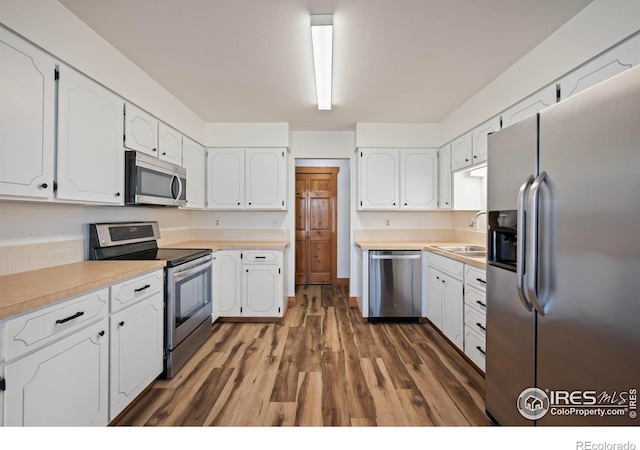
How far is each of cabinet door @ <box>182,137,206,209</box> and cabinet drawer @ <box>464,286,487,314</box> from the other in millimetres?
2945

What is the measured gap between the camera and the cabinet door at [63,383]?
108 cm

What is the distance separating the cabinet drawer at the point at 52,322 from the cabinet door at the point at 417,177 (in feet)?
10.5

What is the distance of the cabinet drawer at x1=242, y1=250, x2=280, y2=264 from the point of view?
10.7 feet

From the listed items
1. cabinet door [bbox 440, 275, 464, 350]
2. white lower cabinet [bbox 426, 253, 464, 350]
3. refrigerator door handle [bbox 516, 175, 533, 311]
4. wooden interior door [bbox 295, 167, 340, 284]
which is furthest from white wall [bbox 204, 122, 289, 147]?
refrigerator door handle [bbox 516, 175, 533, 311]

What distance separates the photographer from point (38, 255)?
5.68 ft

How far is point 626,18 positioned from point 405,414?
8.00 ft

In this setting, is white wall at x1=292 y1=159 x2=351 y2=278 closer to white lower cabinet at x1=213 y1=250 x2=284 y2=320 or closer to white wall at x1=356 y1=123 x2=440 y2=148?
white wall at x1=356 y1=123 x2=440 y2=148

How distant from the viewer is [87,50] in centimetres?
179

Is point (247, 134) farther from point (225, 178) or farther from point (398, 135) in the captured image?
point (398, 135)

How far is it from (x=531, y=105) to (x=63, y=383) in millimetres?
3169

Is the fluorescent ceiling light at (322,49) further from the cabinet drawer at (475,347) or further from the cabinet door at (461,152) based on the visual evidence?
the cabinet drawer at (475,347)

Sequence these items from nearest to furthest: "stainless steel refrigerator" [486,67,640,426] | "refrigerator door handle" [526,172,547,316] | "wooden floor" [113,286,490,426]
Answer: "stainless steel refrigerator" [486,67,640,426] → "refrigerator door handle" [526,172,547,316] → "wooden floor" [113,286,490,426]

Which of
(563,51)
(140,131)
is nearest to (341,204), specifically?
(140,131)

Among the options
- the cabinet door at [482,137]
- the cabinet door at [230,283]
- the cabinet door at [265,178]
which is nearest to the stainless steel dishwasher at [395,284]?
the cabinet door at [482,137]
